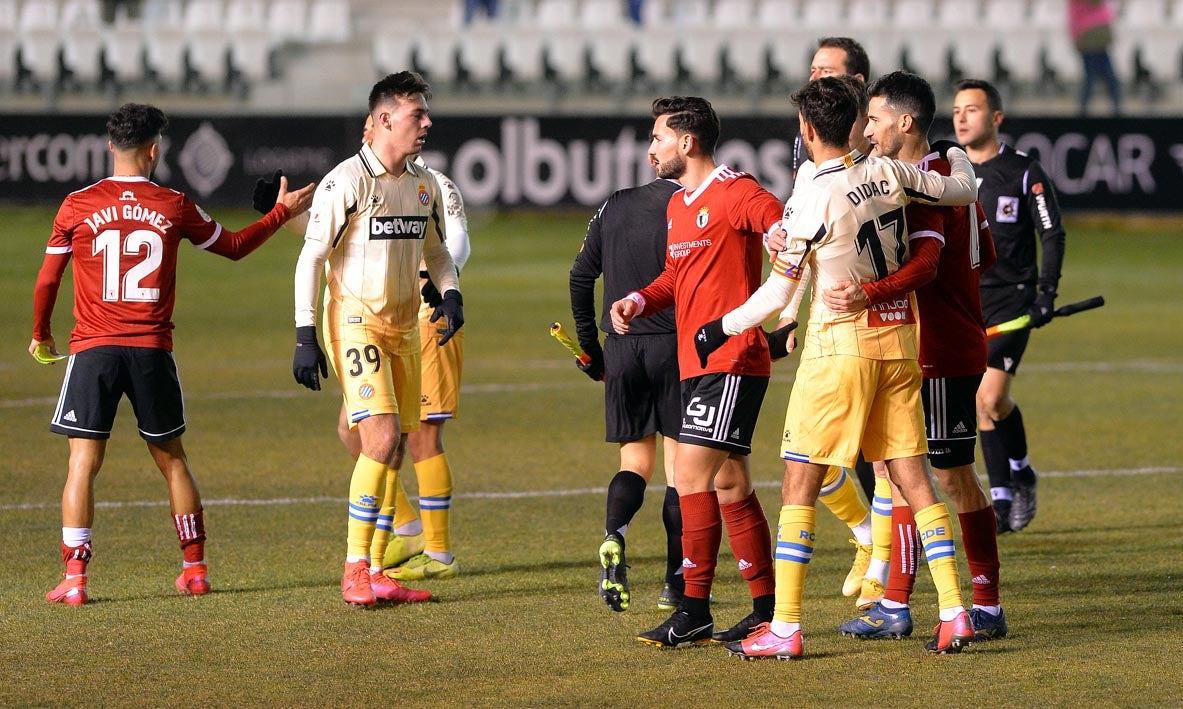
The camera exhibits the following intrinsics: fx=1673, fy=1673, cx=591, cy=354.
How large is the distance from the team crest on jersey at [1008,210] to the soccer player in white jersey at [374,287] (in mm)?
3176

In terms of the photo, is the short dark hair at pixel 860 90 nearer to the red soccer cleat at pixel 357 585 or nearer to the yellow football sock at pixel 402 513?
the red soccer cleat at pixel 357 585

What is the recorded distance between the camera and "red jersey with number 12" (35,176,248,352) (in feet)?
22.7

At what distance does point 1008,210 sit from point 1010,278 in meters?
0.35

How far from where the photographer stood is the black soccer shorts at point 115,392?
6914 millimetres

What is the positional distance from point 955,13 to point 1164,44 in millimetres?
3807

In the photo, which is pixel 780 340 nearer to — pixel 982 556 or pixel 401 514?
pixel 982 556

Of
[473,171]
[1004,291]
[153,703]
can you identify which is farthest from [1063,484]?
[473,171]

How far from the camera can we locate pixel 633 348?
265 inches

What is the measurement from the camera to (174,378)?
278 inches

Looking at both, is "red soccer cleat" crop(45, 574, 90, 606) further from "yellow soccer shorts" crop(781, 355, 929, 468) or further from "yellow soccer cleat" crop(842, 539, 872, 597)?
"yellow soccer cleat" crop(842, 539, 872, 597)

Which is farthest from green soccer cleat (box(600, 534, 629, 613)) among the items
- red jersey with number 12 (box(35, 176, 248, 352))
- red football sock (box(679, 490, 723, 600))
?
red jersey with number 12 (box(35, 176, 248, 352))

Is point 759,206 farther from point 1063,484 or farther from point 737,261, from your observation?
point 1063,484

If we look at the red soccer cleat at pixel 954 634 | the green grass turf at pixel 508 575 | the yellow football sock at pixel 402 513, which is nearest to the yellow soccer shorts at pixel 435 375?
the yellow football sock at pixel 402 513

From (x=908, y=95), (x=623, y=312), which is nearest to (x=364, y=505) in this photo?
(x=623, y=312)
